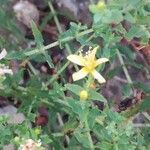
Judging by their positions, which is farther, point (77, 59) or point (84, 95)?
point (77, 59)

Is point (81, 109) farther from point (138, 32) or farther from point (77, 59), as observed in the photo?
point (138, 32)

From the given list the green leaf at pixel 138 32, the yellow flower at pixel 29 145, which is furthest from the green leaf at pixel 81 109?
the green leaf at pixel 138 32

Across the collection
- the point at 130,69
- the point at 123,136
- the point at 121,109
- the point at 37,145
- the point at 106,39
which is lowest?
the point at 130,69

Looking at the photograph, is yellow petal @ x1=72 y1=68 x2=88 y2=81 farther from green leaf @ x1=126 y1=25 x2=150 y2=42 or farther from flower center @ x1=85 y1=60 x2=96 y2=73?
green leaf @ x1=126 y1=25 x2=150 y2=42

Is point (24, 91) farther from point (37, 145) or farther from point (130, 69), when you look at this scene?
point (130, 69)

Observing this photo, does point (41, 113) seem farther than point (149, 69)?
Yes

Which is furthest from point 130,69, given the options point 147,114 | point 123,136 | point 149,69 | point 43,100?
point 123,136

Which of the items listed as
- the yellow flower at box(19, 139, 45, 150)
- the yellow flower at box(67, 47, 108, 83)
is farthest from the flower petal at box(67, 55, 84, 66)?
the yellow flower at box(19, 139, 45, 150)

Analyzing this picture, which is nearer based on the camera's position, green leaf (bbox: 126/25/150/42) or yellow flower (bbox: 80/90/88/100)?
yellow flower (bbox: 80/90/88/100)

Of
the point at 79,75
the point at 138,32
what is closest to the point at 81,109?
the point at 79,75

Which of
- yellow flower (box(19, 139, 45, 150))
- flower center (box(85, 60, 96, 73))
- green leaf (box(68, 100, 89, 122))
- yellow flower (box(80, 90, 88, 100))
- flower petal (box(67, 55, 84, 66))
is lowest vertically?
yellow flower (box(19, 139, 45, 150))

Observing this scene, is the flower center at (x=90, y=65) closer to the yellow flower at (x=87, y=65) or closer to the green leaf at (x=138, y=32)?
the yellow flower at (x=87, y=65)
